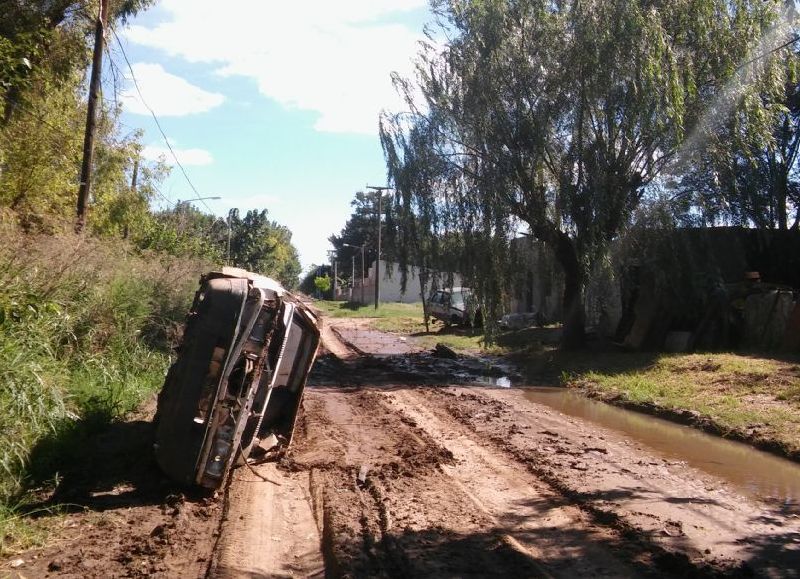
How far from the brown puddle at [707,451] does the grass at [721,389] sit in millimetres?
374

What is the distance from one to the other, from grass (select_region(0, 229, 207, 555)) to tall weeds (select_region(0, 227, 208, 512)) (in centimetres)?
2

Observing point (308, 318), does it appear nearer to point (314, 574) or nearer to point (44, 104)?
point (314, 574)

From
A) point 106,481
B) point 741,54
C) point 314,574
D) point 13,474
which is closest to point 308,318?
point 106,481

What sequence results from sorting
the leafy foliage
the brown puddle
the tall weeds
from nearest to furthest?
the tall weeds < the brown puddle < the leafy foliage

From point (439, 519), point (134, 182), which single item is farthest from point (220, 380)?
point (134, 182)

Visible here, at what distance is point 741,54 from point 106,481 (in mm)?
15873

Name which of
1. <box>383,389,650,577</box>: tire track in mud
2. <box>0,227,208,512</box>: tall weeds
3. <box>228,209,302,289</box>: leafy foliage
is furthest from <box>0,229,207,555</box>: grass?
<box>228,209,302,289</box>: leafy foliage

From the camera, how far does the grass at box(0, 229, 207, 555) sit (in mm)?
6199

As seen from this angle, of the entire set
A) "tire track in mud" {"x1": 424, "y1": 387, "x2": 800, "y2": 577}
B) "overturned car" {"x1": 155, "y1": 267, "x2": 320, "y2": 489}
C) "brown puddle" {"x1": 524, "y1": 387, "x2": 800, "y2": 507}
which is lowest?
"brown puddle" {"x1": 524, "y1": 387, "x2": 800, "y2": 507}

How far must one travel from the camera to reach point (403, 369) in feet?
59.8

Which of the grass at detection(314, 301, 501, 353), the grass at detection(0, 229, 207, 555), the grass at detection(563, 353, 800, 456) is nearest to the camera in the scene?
the grass at detection(0, 229, 207, 555)

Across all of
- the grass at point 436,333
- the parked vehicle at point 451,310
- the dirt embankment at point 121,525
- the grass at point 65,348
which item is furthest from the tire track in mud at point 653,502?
the parked vehicle at point 451,310

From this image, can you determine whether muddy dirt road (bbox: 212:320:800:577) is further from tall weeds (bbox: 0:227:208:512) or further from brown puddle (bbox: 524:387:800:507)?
tall weeds (bbox: 0:227:208:512)

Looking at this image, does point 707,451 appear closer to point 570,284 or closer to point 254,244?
point 570,284
